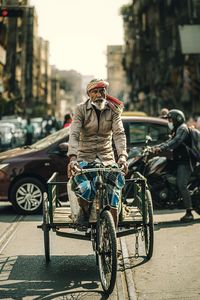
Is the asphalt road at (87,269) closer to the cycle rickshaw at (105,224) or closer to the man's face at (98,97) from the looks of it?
the cycle rickshaw at (105,224)

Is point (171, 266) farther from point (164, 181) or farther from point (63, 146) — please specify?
point (63, 146)

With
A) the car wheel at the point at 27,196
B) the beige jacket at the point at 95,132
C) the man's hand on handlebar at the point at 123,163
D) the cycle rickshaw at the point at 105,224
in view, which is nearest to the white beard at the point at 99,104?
the beige jacket at the point at 95,132

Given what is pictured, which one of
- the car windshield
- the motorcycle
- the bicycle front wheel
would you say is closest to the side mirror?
the car windshield

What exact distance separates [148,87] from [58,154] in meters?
59.2

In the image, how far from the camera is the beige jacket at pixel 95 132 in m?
6.60

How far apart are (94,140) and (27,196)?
4.97 m

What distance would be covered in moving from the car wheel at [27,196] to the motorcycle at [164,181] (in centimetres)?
173

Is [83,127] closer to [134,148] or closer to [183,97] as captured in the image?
[134,148]

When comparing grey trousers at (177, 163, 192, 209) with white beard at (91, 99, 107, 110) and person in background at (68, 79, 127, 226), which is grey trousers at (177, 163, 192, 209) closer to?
person in background at (68, 79, 127, 226)

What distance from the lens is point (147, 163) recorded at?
425 inches

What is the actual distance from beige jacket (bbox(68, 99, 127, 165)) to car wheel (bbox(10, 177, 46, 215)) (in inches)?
189

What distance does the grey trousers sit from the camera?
393 inches

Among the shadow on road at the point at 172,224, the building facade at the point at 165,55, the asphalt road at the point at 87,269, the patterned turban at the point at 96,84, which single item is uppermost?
the building facade at the point at 165,55

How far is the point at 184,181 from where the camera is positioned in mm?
9969
